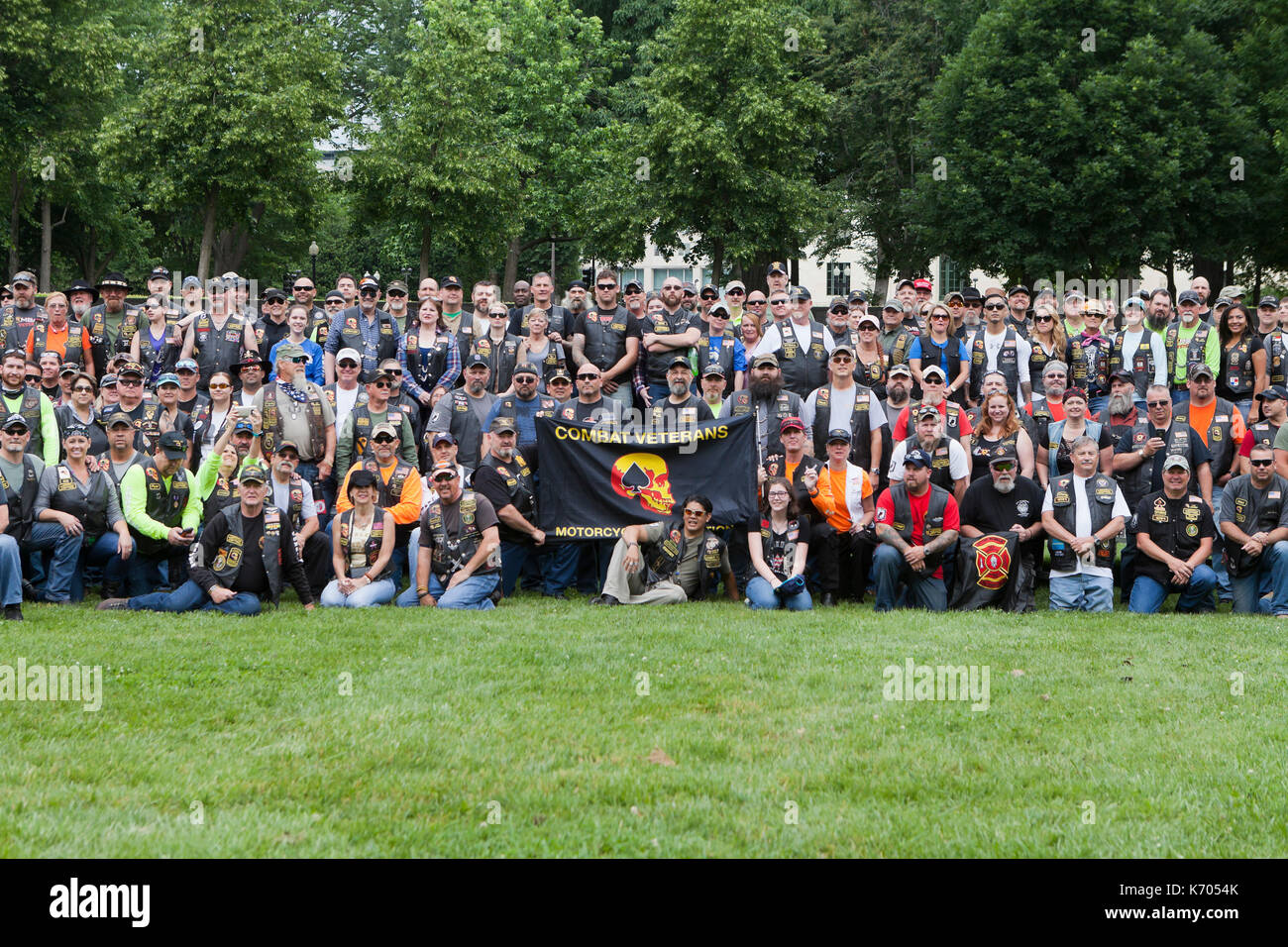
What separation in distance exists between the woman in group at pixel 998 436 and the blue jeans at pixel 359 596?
19.1 ft

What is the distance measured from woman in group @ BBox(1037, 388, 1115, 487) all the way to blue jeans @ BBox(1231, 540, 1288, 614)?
69.2 inches

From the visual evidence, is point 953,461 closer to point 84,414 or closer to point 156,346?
point 84,414

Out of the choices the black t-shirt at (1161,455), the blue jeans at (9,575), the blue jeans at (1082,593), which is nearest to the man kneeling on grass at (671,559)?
the blue jeans at (1082,593)

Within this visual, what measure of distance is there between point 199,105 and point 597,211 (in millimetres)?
10537

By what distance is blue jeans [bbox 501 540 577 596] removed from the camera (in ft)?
43.0

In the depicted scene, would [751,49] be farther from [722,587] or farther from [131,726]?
[131,726]

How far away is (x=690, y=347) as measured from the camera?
14.6 meters

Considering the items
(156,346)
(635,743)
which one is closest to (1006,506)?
(635,743)

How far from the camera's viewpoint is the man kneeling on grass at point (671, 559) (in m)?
12.3

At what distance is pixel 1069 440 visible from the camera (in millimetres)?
12789

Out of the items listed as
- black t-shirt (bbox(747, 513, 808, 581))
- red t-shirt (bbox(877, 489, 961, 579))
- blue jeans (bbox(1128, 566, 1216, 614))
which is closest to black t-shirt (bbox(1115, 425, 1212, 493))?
blue jeans (bbox(1128, 566, 1216, 614))

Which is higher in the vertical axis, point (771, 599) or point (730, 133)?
point (730, 133)

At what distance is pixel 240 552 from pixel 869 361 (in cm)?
688

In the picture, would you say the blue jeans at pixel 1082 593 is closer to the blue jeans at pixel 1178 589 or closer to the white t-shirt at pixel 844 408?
the blue jeans at pixel 1178 589
